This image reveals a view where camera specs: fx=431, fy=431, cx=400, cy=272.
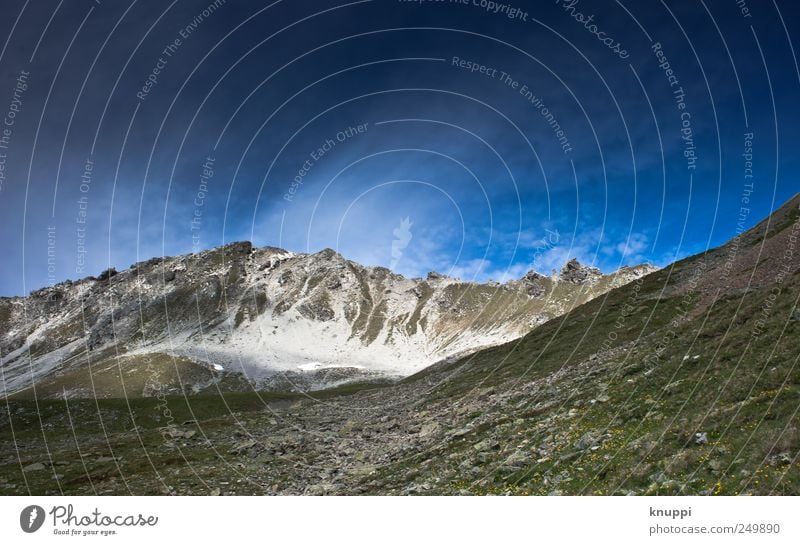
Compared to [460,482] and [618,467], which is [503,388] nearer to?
[460,482]

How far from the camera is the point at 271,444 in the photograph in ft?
127

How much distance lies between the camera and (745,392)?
56.2 feet

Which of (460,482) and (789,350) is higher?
(789,350)

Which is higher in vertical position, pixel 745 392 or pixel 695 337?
pixel 695 337

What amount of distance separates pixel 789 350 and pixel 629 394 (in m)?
7.01
